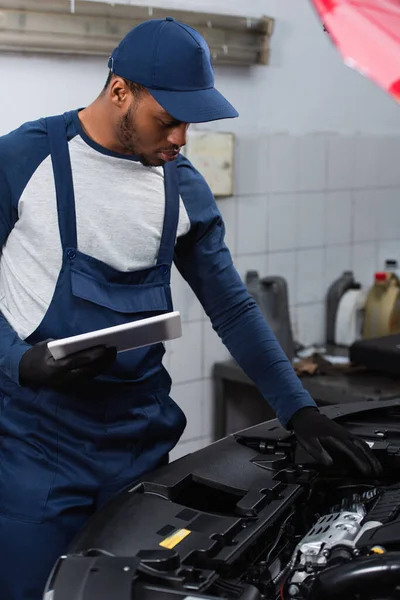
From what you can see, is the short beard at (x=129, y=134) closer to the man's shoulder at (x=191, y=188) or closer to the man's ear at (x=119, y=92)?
the man's ear at (x=119, y=92)

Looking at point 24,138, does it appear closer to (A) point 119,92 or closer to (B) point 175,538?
(A) point 119,92

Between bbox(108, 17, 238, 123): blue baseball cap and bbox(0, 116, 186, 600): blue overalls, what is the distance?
0.22 metres

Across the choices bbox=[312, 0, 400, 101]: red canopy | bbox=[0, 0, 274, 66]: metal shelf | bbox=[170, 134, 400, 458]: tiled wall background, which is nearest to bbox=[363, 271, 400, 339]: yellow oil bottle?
bbox=[170, 134, 400, 458]: tiled wall background

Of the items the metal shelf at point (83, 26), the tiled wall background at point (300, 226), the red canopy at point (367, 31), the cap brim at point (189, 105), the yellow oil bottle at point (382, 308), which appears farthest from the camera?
the yellow oil bottle at point (382, 308)

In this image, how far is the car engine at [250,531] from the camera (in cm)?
119

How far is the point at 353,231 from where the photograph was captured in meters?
3.70

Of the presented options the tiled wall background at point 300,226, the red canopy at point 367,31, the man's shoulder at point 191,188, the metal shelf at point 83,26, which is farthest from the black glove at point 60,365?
the tiled wall background at point 300,226

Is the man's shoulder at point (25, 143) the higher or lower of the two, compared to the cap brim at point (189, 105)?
lower

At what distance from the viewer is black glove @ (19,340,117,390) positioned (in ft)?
5.13

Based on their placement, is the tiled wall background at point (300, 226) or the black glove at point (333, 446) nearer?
the black glove at point (333, 446)

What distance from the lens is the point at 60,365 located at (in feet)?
5.13

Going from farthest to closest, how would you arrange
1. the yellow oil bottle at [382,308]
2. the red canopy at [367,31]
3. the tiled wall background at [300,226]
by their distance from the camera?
the yellow oil bottle at [382,308]
the tiled wall background at [300,226]
the red canopy at [367,31]

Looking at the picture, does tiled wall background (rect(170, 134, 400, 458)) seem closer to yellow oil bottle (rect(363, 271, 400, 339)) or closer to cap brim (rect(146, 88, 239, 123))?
yellow oil bottle (rect(363, 271, 400, 339))

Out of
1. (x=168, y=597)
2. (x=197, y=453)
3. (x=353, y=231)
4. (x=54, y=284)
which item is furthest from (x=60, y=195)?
(x=353, y=231)
